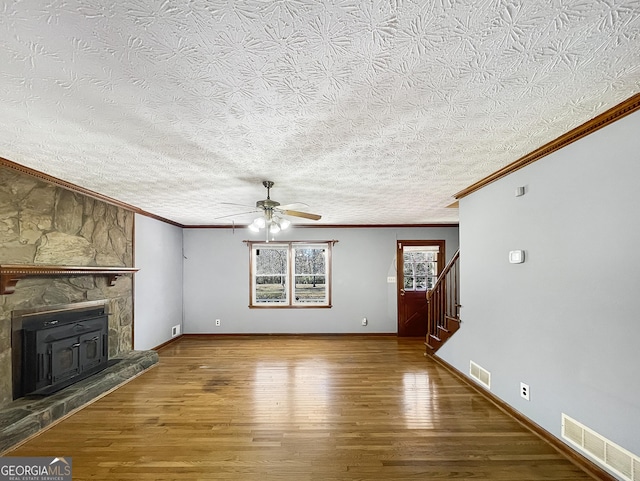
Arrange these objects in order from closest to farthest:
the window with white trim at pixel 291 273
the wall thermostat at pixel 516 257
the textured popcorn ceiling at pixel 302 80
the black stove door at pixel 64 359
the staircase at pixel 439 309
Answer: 1. the textured popcorn ceiling at pixel 302 80
2. the wall thermostat at pixel 516 257
3. the black stove door at pixel 64 359
4. the staircase at pixel 439 309
5. the window with white trim at pixel 291 273

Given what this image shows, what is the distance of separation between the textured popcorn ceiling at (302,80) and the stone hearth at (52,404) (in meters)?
2.23

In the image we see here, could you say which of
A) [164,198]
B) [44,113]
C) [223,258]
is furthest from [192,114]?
[223,258]

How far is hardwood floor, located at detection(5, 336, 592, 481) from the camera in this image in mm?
2387

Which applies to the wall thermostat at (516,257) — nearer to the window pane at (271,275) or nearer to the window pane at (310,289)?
the window pane at (310,289)

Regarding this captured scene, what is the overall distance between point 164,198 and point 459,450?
14.1 feet

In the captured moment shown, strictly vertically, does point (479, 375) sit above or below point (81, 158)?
below

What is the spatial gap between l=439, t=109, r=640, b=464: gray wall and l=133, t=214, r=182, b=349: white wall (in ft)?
16.7

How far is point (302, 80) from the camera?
162cm

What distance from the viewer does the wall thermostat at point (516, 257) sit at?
3.01m

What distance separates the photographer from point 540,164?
2.78 metres

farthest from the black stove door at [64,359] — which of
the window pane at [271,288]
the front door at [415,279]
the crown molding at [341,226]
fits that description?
the front door at [415,279]

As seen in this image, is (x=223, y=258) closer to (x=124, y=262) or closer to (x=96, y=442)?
(x=124, y=262)

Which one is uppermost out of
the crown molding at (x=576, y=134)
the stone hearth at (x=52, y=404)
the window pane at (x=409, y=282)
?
the crown molding at (x=576, y=134)

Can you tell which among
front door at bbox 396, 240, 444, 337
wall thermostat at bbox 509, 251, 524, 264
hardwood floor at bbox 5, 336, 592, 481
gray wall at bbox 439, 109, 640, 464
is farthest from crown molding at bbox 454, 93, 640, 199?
front door at bbox 396, 240, 444, 337
